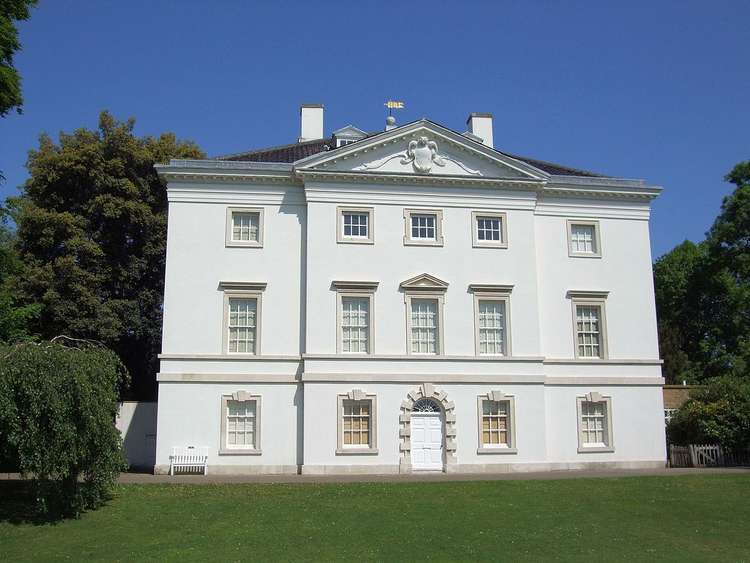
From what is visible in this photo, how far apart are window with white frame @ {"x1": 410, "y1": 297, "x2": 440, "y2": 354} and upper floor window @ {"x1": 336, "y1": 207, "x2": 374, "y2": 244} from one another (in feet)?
9.74

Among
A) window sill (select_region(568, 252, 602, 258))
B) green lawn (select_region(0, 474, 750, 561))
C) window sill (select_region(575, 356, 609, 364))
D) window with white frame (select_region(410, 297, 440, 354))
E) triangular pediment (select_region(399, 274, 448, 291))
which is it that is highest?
window sill (select_region(568, 252, 602, 258))

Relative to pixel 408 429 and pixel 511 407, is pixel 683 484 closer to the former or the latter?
pixel 511 407

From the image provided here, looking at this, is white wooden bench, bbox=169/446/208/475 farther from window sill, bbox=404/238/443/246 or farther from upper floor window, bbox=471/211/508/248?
upper floor window, bbox=471/211/508/248

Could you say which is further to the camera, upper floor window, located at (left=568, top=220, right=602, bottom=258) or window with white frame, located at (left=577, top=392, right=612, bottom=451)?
upper floor window, located at (left=568, top=220, right=602, bottom=258)

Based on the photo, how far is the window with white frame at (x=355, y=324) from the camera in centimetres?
2750

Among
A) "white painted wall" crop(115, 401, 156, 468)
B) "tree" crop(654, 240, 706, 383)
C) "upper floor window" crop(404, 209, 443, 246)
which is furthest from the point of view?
"tree" crop(654, 240, 706, 383)

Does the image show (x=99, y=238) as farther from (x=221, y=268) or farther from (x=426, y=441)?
(x=426, y=441)

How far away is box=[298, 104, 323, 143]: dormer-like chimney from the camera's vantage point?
1399 inches

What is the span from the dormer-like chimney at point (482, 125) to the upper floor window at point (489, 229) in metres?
7.35

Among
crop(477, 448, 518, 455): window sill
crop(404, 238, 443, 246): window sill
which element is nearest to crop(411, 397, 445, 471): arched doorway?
crop(477, 448, 518, 455): window sill

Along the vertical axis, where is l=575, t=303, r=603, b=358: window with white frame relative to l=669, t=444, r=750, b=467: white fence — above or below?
above

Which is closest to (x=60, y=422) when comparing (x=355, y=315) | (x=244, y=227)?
(x=355, y=315)

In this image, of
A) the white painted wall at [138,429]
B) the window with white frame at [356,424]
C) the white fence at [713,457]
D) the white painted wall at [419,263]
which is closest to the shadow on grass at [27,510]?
the white painted wall at [138,429]

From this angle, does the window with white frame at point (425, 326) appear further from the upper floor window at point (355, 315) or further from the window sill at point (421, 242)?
the window sill at point (421, 242)
